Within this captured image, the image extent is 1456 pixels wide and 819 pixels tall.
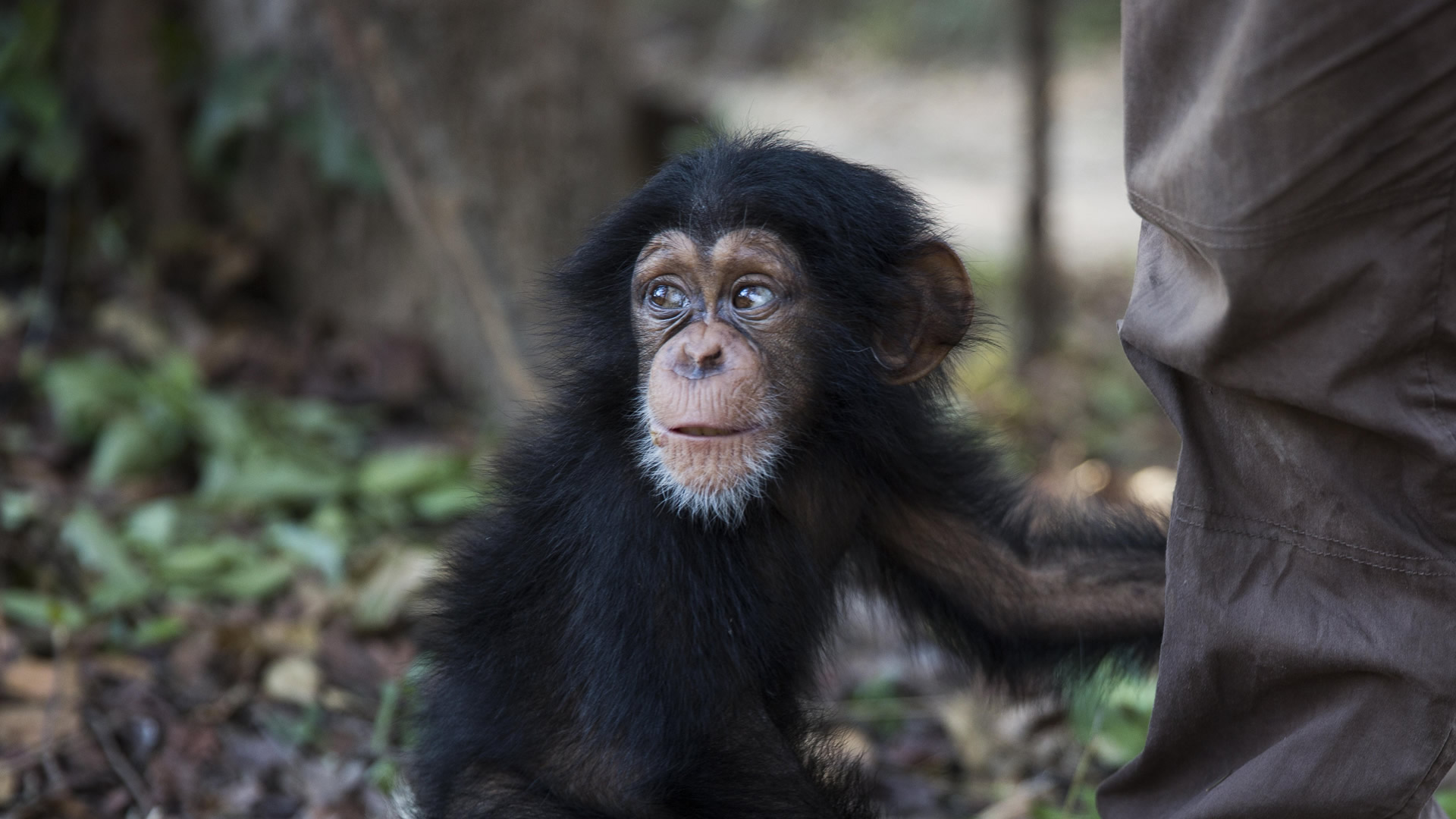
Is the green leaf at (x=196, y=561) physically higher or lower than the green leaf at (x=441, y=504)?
lower

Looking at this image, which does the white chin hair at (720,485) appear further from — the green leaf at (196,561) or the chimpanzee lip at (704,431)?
the green leaf at (196,561)

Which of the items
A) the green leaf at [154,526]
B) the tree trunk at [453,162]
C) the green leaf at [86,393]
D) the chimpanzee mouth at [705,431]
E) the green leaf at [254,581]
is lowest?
the green leaf at [254,581]

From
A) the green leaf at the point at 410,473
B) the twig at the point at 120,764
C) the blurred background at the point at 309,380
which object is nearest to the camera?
the twig at the point at 120,764

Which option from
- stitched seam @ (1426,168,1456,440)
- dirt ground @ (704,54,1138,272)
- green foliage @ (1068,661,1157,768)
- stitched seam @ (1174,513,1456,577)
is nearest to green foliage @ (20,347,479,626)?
green foliage @ (1068,661,1157,768)

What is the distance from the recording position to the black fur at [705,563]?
2.84 m

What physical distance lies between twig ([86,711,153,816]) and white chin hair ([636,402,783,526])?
6.29 ft

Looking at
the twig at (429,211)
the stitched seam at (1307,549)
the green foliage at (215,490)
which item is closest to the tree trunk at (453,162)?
the twig at (429,211)

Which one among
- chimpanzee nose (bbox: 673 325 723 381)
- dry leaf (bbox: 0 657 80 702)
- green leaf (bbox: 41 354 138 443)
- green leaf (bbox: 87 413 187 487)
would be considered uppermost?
chimpanzee nose (bbox: 673 325 723 381)

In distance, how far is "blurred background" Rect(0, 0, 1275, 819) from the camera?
420cm

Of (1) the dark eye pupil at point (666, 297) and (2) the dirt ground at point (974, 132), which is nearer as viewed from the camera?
(1) the dark eye pupil at point (666, 297)

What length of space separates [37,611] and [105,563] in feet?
1.16

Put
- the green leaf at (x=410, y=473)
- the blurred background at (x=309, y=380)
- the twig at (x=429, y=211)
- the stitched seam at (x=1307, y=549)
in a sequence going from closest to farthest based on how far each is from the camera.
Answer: the stitched seam at (x=1307, y=549)
the blurred background at (x=309, y=380)
the green leaf at (x=410, y=473)
the twig at (x=429, y=211)

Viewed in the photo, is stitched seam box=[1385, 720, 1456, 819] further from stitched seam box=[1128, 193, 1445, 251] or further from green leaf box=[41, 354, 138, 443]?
green leaf box=[41, 354, 138, 443]

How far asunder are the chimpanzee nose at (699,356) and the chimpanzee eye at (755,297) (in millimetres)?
126
